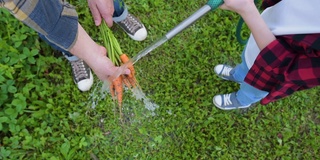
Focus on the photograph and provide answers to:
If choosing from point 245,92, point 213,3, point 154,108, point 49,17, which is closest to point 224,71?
point 245,92

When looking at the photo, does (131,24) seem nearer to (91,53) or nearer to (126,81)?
(126,81)

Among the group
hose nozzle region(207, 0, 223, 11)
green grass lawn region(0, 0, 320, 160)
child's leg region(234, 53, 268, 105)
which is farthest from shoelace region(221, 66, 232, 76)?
hose nozzle region(207, 0, 223, 11)

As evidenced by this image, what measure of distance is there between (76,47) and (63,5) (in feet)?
0.70

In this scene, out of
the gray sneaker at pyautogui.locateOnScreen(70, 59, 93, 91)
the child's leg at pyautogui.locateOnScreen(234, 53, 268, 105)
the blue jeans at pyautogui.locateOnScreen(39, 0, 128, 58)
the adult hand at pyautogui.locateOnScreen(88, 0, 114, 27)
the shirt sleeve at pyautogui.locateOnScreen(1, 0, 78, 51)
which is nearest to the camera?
the shirt sleeve at pyautogui.locateOnScreen(1, 0, 78, 51)

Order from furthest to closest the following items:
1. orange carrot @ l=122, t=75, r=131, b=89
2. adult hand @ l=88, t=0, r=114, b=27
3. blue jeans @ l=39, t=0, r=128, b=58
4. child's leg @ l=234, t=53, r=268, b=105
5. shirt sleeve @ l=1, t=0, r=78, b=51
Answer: blue jeans @ l=39, t=0, r=128, b=58
orange carrot @ l=122, t=75, r=131, b=89
child's leg @ l=234, t=53, r=268, b=105
adult hand @ l=88, t=0, r=114, b=27
shirt sleeve @ l=1, t=0, r=78, b=51

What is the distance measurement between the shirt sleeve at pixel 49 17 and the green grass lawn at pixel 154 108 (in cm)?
99

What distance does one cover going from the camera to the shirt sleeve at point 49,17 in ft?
3.83

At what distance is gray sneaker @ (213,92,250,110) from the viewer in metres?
2.42

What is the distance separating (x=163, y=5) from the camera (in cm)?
266

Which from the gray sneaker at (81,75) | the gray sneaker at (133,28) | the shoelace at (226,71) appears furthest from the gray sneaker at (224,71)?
the gray sneaker at (81,75)

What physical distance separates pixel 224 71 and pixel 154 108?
626mm

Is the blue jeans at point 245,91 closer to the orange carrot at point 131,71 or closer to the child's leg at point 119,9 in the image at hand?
the orange carrot at point 131,71

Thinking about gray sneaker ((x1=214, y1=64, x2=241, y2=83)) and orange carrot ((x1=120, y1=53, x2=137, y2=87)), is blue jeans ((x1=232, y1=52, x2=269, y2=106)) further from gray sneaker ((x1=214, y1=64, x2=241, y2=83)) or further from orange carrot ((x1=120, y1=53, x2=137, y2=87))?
orange carrot ((x1=120, y1=53, x2=137, y2=87))

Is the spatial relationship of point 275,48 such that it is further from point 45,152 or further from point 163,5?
point 45,152
